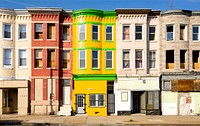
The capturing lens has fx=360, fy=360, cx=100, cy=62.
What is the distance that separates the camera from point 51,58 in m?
40.1

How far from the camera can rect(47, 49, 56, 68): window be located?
131ft

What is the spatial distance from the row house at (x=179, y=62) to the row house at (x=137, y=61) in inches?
34.5

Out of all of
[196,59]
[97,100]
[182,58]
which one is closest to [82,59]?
[97,100]

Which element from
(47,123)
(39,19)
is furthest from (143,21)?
(47,123)

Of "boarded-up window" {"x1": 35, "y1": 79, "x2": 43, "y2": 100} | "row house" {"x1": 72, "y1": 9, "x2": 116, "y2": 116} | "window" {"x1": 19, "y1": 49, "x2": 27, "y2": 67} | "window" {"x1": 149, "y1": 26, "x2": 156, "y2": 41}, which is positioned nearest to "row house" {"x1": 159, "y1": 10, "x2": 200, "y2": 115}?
"window" {"x1": 149, "y1": 26, "x2": 156, "y2": 41}

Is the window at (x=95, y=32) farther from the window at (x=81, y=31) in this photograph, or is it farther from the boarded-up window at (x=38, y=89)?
the boarded-up window at (x=38, y=89)

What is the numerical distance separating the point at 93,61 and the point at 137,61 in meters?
4.86

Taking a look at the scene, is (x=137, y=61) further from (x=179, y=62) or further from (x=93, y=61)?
(x=93, y=61)

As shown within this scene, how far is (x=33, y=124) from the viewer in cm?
3062

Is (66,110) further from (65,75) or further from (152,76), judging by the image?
(152,76)

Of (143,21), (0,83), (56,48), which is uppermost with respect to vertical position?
(143,21)

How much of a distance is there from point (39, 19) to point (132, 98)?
13.5 m

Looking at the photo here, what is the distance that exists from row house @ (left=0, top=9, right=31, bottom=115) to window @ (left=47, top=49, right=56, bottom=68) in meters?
2.09

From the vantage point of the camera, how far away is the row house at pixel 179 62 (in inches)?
1518
